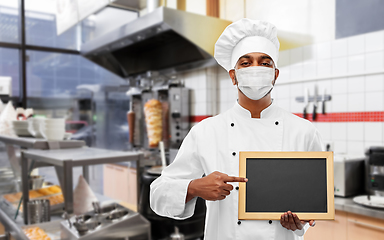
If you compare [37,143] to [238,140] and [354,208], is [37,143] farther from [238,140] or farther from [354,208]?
[354,208]

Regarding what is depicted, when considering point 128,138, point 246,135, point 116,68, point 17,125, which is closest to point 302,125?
point 246,135

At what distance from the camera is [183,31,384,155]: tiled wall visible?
2266mm

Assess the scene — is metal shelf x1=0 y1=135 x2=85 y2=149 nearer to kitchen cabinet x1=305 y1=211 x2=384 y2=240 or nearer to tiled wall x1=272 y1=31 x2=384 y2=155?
kitchen cabinet x1=305 y1=211 x2=384 y2=240

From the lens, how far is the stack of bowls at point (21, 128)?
2.21m

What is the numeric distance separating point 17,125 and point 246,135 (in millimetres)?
1971

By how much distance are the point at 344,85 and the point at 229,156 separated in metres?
2.00

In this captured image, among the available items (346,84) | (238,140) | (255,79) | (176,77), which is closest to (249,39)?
(255,79)

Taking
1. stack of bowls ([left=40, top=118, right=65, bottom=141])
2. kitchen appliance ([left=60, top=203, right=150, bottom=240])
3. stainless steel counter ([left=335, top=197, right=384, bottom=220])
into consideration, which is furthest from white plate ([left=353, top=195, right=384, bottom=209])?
stack of bowls ([left=40, top=118, right=65, bottom=141])

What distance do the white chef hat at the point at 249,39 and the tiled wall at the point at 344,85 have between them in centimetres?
180

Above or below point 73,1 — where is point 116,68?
below

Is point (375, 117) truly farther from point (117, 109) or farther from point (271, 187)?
point (117, 109)

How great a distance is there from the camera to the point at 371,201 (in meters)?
1.95

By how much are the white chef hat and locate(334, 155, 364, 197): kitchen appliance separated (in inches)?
62.4

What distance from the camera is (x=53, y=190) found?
2.13 meters
